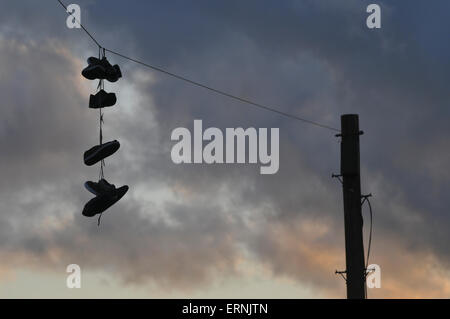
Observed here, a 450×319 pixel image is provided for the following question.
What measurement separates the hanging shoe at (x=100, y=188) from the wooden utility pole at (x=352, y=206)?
3223mm

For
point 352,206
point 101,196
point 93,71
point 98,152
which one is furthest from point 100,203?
point 352,206

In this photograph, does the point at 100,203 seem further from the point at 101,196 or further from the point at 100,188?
the point at 100,188

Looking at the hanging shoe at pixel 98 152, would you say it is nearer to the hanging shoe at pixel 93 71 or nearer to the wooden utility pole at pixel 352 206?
the hanging shoe at pixel 93 71

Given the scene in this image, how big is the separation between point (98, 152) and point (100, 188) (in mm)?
506

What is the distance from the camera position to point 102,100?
12016 millimetres

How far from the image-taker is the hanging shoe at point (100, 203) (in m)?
11.7

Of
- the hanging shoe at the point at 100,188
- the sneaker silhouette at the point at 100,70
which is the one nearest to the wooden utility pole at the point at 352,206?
the hanging shoe at the point at 100,188

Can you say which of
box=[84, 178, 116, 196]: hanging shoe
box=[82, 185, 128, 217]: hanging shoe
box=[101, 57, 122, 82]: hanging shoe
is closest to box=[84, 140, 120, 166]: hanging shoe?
box=[84, 178, 116, 196]: hanging shoe

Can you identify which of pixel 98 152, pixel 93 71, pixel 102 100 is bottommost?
pixel 98 152

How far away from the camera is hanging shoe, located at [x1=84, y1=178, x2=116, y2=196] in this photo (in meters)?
11.9
